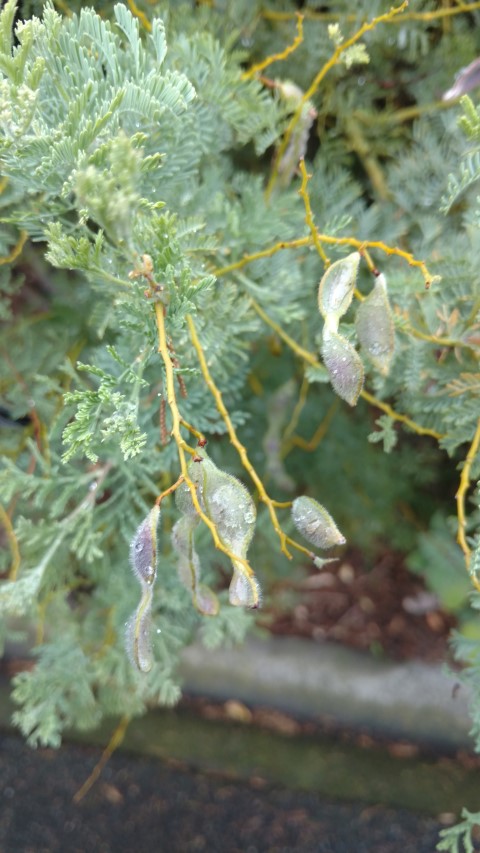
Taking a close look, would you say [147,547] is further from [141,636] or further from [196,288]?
[196,288]

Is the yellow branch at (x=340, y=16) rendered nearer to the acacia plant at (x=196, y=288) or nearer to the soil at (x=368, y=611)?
the acacia plant at (x=196, y=288)

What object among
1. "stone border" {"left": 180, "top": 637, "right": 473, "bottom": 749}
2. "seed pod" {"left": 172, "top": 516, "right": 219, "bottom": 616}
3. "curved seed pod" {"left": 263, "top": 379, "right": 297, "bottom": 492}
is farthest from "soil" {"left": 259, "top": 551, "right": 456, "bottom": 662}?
"seed pod" {"left": 172, "top": 516, "right": 219, "bottom": 616}

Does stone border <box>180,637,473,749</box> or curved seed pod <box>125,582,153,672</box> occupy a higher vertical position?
curved seed pod <box>125,582,153,672</box>

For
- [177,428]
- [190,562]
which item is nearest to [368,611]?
[190,562]

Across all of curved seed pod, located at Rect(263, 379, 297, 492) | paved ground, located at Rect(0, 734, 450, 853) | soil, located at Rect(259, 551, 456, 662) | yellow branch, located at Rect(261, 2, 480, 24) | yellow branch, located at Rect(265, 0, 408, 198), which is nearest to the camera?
yellow branch, located at Rect(265, 0, 408, 198)

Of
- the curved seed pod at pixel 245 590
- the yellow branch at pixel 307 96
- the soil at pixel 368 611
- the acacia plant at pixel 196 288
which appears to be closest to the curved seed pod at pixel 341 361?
the acacia plant at pixel 196 288

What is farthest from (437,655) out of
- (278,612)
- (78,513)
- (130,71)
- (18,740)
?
(130,71)

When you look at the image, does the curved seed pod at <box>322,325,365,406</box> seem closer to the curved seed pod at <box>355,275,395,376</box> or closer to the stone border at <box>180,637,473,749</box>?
the curved seed pod at <box>355,275,395,376</box>
